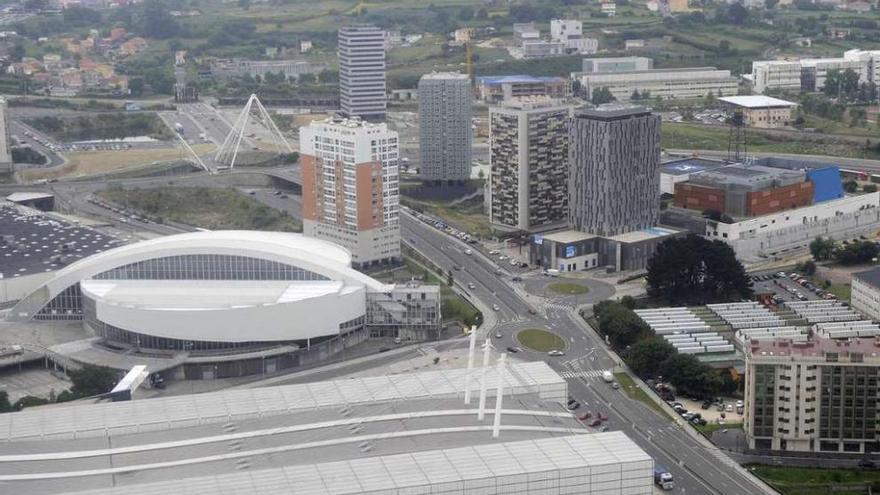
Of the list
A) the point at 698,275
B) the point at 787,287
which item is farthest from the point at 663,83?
the point at 698,275

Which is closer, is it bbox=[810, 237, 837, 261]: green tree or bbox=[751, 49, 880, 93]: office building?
bbox=[810, 237, 837, 261]: green tree

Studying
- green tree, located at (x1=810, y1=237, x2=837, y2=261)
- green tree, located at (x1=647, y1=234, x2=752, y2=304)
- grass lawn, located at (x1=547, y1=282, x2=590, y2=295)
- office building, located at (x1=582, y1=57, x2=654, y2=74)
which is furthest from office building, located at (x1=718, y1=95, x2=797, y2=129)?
green tree, located at (x1=647, y1=234, x2=752, y2=304)

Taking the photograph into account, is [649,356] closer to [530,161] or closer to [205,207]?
[530,161]

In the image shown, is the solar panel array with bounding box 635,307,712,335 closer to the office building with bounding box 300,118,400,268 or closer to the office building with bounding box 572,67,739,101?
the office building with bounding box 300,118,400,268

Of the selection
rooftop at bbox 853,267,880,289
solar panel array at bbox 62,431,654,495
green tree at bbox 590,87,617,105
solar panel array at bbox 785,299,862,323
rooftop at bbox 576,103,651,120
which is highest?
rooftop at bbox 576,103,651,120

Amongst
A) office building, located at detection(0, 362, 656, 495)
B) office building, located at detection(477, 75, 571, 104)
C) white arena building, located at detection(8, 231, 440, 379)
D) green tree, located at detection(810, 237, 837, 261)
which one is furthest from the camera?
office building, located at detection(477, 75, 571, 104)

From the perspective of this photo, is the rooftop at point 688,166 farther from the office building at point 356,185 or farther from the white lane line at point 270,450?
the white lane line at point 270,450

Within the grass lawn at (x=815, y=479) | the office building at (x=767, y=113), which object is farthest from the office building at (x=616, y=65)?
the grass lawn at (x=815, y=479)

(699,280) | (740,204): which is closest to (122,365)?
(699,280)
